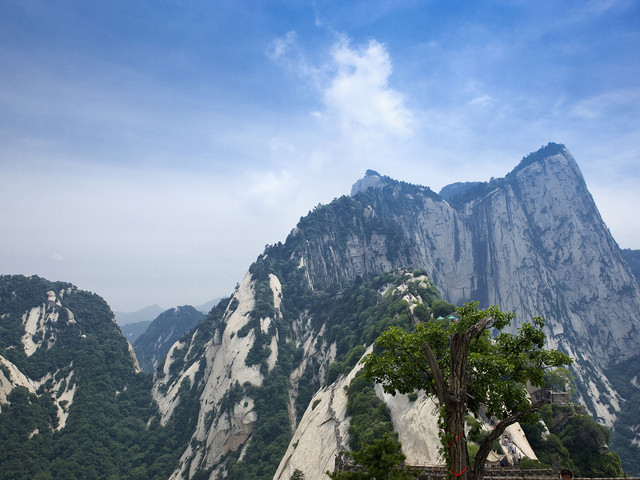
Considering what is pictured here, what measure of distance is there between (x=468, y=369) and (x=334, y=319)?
99157 mm

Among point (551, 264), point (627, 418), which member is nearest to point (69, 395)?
point (627, 418)

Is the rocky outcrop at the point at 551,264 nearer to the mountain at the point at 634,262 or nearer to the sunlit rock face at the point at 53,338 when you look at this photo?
the mountain at the point at 634,262

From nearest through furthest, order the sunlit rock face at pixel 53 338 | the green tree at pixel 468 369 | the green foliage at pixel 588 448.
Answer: the green tree at pixel 468 369
the green foliage at pixel 588 448
the sunlit rock face at pixel 53 338

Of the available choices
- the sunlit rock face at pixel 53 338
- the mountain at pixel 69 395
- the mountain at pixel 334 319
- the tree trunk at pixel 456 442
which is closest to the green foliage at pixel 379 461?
the tree trunk at pixel 456 442

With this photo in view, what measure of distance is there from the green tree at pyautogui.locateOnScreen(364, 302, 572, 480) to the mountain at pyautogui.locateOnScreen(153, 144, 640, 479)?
77.0 feet

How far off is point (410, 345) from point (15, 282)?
6108 inches

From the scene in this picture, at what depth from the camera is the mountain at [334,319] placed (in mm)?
74250

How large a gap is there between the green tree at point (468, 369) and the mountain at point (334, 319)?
Result: 23.5 m

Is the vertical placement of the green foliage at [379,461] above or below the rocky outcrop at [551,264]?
below

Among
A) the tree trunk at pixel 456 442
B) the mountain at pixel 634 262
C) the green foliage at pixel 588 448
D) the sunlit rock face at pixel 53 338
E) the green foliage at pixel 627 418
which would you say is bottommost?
the green foliage at pixel 627 418

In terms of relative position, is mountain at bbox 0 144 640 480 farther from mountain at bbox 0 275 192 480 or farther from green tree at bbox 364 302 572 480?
green tree at bbox 364 302 572 480

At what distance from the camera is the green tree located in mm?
11328

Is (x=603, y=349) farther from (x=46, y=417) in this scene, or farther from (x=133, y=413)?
(x=46, y=417)

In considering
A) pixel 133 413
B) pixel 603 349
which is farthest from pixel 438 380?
pixel 603 349
